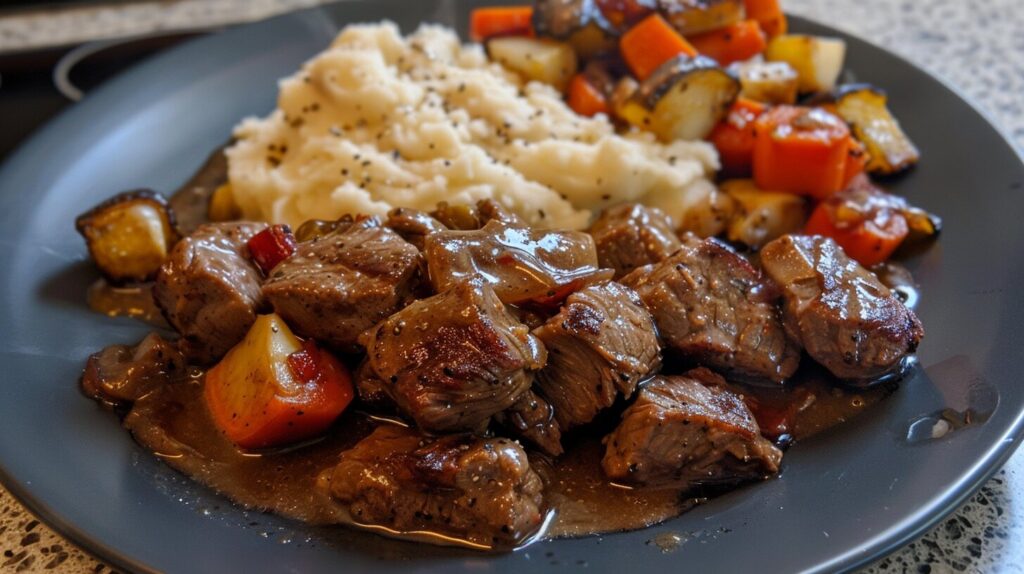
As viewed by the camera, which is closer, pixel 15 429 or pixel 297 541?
pixel 297 541

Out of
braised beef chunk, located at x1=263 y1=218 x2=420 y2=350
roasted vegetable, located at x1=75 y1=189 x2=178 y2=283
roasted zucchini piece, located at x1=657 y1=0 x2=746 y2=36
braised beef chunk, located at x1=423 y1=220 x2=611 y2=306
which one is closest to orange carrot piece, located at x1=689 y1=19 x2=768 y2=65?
roasted zucchini piece, located at x1=657 y1=0 x2=746 y2=36

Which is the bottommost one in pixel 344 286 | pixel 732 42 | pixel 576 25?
pixel 344 286

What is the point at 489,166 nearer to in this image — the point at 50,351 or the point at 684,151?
the point at 684,151

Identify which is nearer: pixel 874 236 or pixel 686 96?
pixel 874 236

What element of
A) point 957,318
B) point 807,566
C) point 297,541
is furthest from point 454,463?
point 957,318

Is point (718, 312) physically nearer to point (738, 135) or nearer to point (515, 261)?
point (515, 261)

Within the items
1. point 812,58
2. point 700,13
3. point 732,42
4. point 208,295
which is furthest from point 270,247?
point 812,58
